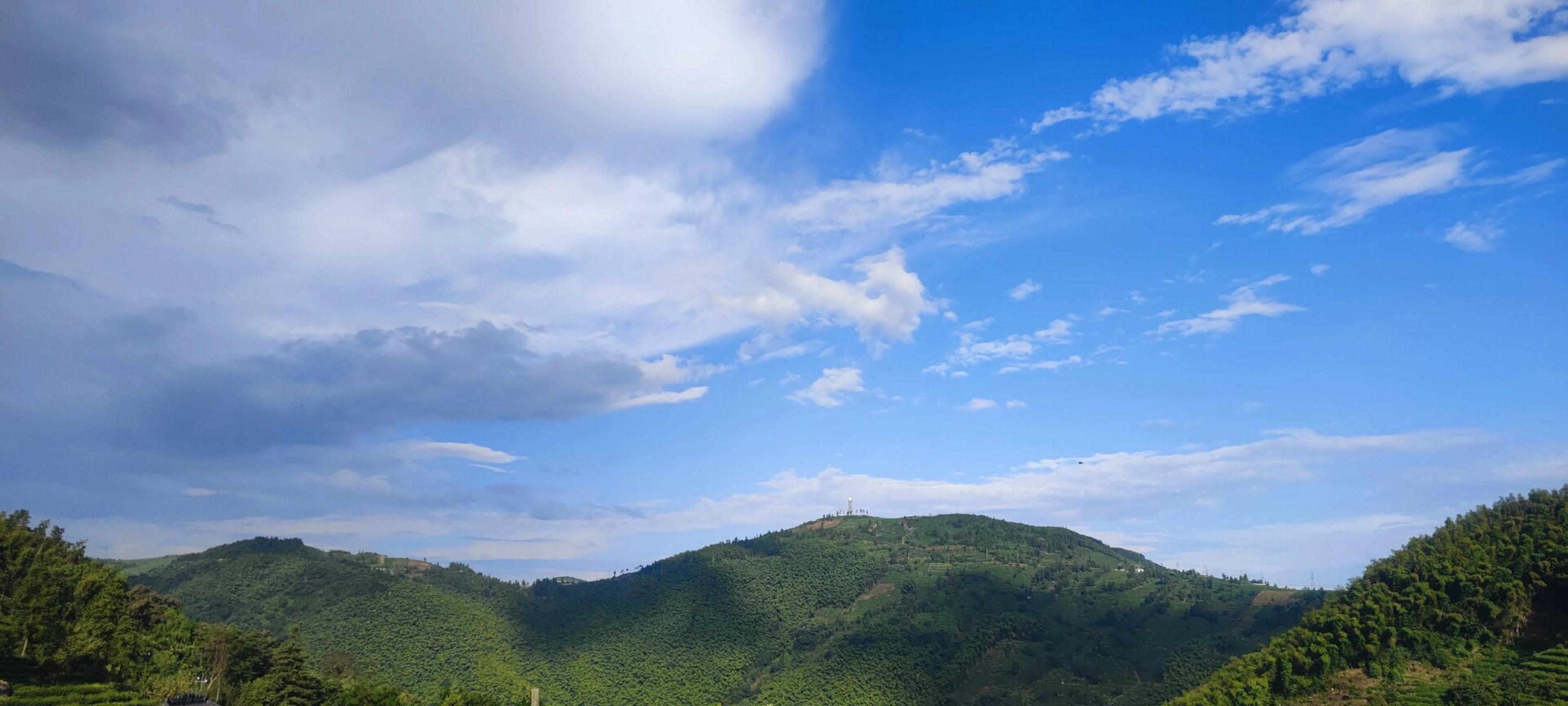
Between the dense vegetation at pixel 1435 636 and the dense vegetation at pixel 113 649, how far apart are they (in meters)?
81.8

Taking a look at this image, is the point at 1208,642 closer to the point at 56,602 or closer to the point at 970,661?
the point at 970,661

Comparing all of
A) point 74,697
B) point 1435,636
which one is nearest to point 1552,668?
point 1435,636

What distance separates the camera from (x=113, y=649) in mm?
67938

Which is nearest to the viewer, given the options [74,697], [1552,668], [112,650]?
[74,697]

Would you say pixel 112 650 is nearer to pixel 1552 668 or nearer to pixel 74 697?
pixel 74 697

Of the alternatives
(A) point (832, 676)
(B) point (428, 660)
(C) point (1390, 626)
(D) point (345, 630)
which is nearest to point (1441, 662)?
(C) point (1390, 626)

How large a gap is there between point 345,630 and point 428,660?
21.7 meters

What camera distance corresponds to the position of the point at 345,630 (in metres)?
196

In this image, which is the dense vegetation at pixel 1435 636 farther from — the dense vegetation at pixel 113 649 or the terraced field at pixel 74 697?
the terraced field at pixel 74 697

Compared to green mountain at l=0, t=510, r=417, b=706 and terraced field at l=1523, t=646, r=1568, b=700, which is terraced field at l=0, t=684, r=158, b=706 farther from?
terraced field at l=1523, t=646, r=1568, b=700

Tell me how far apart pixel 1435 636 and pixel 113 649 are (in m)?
116

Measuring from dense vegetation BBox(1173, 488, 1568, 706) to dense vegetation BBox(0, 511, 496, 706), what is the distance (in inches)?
3222

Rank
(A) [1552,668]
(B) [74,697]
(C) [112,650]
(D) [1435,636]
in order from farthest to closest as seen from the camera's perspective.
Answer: (D) [1435,636] < (A) [1552,668] < (C) [112,650] < (B) [74,697]

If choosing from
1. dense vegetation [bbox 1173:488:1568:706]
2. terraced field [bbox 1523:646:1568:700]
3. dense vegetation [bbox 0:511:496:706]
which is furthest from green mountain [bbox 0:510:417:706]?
terraced field [bbox 1523:646:1568:700]
